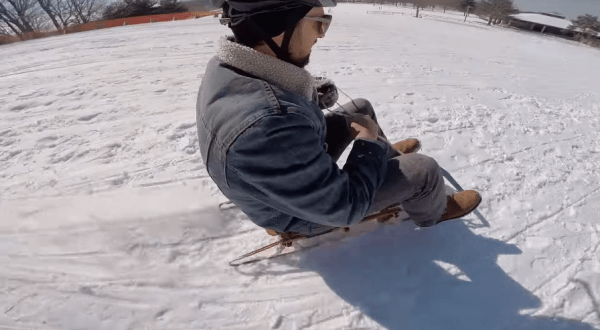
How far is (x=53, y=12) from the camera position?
29047 mm

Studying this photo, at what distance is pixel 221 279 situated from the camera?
196 cm

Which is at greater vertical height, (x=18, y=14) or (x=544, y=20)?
(x=544, y=20)

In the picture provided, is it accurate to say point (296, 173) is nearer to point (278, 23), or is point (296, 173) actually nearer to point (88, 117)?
point (278, 23)

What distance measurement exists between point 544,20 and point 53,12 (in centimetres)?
4333

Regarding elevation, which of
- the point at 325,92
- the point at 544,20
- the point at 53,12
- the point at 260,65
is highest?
the point at 544,20

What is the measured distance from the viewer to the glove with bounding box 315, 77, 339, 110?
2.03m

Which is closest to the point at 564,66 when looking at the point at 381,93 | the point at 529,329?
the point at 381,93

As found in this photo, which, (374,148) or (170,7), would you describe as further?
(170,7)

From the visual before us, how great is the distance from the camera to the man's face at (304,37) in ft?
4.30

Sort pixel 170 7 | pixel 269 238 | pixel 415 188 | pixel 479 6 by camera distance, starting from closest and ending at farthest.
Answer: pixel 415 188 < pixel 269 238 < pixel 170 7 < pixel 479 6

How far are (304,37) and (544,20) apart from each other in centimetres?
3904

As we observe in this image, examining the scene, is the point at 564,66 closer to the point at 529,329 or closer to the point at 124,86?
the point at 529,329

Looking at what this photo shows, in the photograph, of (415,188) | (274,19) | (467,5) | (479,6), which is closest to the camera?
(274,19)

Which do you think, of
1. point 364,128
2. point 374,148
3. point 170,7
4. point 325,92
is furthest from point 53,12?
point 374,148
